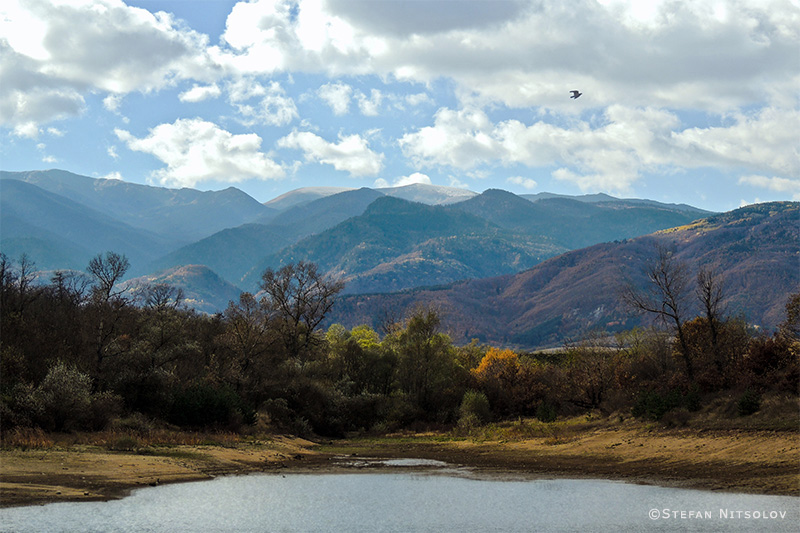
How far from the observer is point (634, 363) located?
228ft

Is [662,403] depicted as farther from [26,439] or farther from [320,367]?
[26,439]

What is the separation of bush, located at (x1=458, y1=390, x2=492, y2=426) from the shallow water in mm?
38503

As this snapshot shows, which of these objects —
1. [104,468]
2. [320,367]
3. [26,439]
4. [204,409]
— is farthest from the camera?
[320,367]

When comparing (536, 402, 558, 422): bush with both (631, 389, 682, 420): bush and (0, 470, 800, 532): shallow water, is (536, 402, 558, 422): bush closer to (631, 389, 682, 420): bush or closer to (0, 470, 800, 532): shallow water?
(631, 389, 682, 420): bush

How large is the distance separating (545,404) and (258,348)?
102ft

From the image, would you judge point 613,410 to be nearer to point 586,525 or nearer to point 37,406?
point 586,525

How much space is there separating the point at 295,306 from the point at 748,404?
168 feet

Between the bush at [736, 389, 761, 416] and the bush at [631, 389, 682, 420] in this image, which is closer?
the bush at [736, 389, 761, 416]

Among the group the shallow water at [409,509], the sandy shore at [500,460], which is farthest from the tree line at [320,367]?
the shallow water at [409,509]

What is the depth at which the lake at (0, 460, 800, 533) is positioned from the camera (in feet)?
85.0

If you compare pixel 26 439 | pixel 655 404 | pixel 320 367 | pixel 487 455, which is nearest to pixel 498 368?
pixel 320 367

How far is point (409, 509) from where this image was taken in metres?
31.5

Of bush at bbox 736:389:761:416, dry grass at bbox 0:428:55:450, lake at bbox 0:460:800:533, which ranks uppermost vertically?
dry grass at bbox 0:428:55:450

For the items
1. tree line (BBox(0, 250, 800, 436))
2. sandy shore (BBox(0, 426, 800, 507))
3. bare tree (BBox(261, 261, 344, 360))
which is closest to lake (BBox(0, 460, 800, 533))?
sandy shore (BBox(0, 426, 800, 507))
